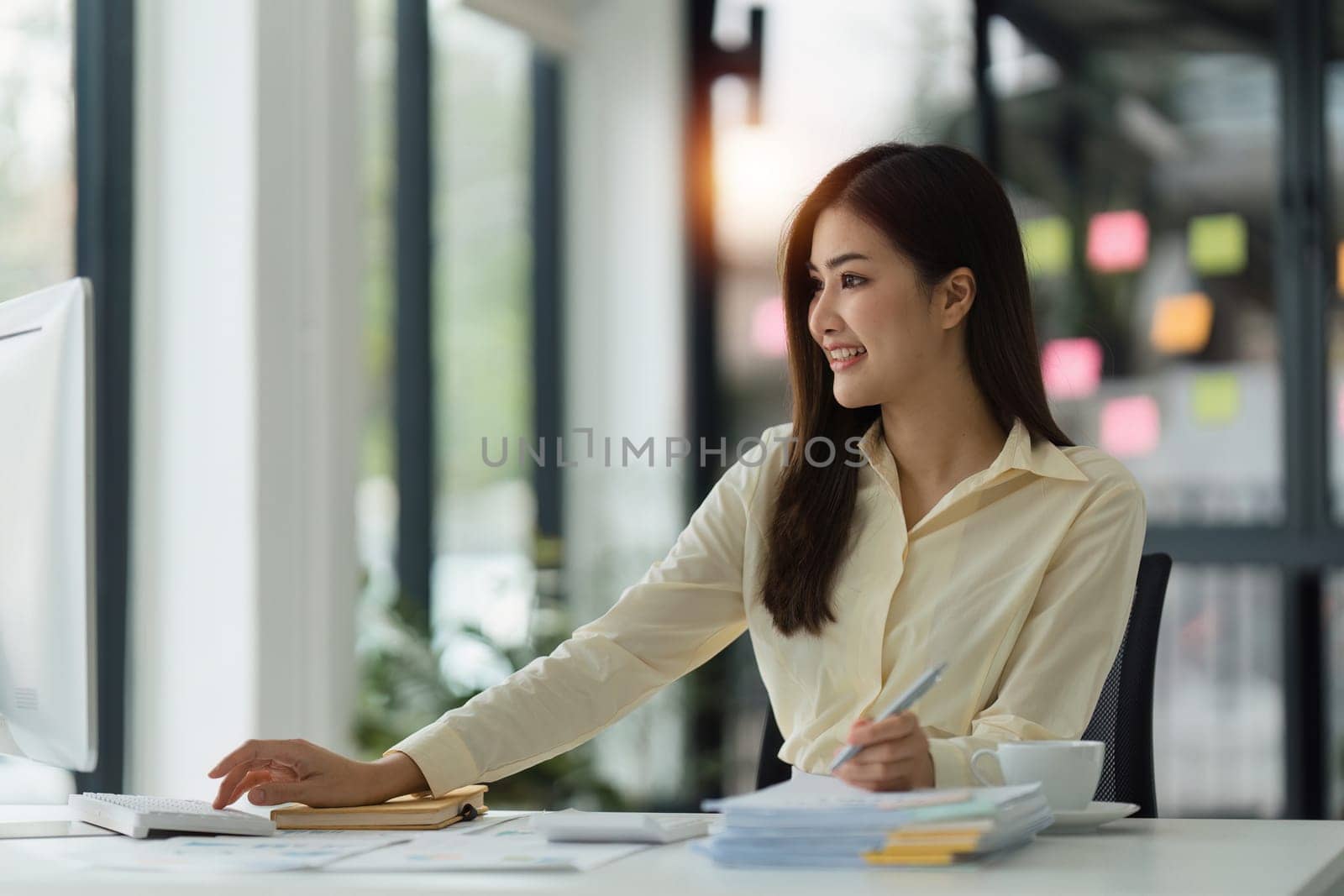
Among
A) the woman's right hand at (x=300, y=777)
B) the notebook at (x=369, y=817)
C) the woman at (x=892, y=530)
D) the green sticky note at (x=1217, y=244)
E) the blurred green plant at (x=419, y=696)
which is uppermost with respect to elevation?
the green sticky note at (x=1217, y=244)

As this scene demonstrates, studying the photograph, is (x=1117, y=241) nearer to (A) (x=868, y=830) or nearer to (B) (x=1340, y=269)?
(B) (x=1340, y=269)

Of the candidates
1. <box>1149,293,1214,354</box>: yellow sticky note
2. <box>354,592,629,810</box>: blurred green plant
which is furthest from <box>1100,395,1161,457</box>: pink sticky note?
<box>354,592,629,810</box>: blurred green plant

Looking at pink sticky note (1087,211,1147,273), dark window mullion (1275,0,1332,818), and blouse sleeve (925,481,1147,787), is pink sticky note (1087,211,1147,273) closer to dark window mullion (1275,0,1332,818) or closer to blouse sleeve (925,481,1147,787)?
dark window mullion (1275,0,1332,818)

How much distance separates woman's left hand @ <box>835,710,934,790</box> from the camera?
1.32 metres

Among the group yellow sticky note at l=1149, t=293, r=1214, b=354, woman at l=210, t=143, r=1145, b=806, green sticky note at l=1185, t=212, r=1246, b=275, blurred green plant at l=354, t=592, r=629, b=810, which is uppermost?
green sticky note at l=1185, t=212, r=1246, b=275

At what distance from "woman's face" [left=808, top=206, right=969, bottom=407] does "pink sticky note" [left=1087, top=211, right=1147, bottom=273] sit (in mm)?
2379

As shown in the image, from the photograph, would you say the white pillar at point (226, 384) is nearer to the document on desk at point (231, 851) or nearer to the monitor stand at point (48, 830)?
the monitor stand at point (48, 830)

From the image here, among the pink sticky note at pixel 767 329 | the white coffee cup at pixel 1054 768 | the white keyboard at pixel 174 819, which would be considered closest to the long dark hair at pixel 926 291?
the white coffee cup at pixel 1054 768

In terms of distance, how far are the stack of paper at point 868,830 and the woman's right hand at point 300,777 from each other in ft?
1.46

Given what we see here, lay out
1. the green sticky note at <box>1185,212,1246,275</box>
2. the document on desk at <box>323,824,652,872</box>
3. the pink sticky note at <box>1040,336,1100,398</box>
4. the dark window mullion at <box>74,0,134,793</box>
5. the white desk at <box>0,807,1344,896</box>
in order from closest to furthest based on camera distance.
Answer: the white desk at <box>0,807,1344,896</box>, the document on desk at <box>323,824,652,872</box>, the dark window mullion at <box>74,0,134,793</box>, the green sticky note at <box>1185,212,1246,275</box>, the pink sticky note at <box>1040,336,1100,398</box>

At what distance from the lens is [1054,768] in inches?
53.9

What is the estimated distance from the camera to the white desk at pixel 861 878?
1.10 metres

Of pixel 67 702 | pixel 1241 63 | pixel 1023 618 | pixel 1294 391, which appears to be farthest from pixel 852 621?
pixel 1241 63

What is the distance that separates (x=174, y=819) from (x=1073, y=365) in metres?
3.15
